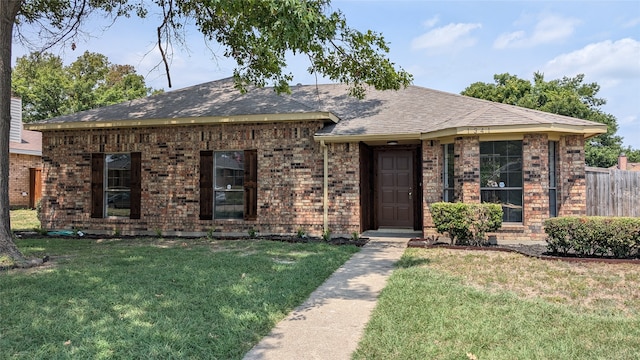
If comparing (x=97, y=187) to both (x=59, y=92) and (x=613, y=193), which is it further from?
(x=59, y=92)

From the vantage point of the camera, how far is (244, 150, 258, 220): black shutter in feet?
34.4

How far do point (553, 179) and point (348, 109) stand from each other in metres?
5.43

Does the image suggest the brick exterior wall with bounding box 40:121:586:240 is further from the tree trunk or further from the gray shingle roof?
the tree trunk

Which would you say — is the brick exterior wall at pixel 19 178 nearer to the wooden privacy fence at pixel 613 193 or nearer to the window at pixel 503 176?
the window at pixel 503 176

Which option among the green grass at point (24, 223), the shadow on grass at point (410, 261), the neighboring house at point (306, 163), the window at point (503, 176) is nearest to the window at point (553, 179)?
the neighboring house at point (306, 163)

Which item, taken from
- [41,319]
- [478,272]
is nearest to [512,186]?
[478,272]

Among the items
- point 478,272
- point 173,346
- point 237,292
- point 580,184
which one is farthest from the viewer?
point 580,184

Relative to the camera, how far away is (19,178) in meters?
19.5

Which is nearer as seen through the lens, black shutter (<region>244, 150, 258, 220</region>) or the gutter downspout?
the gutter downspout

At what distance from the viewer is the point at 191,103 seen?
12008 mm

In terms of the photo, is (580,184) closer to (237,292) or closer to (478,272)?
(478,272)

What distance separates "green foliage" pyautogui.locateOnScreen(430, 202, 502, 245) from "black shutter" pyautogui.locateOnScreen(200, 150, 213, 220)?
5882mm

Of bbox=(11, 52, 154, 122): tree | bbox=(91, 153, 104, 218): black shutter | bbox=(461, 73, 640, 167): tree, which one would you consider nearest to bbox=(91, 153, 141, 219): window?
bbox=(91, 153, 104, 218): black shutter

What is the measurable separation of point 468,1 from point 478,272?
723 cm
